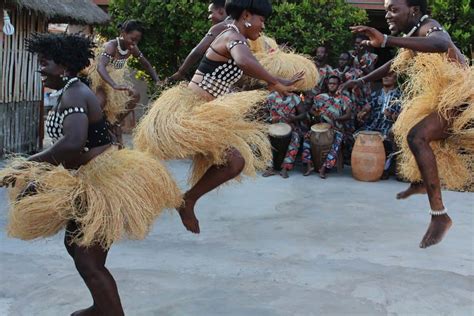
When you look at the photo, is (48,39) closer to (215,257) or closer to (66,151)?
(66,151)

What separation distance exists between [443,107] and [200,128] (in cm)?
155

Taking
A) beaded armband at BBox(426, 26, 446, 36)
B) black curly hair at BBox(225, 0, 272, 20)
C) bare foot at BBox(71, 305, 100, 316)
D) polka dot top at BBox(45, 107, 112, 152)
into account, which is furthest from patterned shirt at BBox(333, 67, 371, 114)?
bare foot at BBox(71, 305, 100, 316)

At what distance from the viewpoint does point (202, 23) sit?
947 cm

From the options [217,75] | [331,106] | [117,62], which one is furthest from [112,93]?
[217,75]

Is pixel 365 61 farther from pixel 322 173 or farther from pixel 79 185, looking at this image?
pixel 79 185

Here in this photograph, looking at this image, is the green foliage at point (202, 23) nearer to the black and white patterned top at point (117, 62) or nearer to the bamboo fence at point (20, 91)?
the bamboo fence at point (20, 91)

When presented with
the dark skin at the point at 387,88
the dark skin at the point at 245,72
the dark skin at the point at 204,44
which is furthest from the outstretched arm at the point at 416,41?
the dark skin at the point at 387,88

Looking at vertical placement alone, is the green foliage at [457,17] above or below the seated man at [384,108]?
above

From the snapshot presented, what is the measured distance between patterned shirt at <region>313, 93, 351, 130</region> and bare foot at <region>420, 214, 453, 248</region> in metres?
4.46

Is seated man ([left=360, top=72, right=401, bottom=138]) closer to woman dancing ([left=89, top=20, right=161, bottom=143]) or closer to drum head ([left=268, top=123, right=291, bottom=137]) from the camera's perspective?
drum head ([left=268, top=123, right=291, bottom=137])

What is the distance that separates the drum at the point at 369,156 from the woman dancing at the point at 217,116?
159 inches

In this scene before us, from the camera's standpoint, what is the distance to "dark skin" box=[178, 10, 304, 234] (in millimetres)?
4051

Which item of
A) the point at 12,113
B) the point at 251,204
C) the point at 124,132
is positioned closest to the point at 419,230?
the point at 251,204

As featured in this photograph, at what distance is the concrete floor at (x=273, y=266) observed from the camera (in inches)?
157
